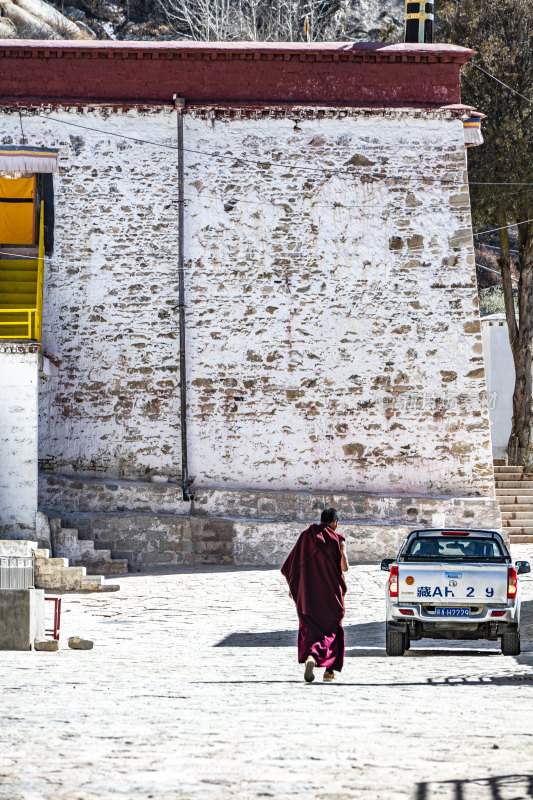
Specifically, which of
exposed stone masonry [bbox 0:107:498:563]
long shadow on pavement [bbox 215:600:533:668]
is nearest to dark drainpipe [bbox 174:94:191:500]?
exposed stone masonry [bbox 0:107:498:563]

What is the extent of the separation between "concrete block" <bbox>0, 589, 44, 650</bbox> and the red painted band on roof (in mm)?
11430

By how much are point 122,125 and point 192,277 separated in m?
2.81

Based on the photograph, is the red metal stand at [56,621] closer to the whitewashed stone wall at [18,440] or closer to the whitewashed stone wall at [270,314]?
the whitewashed stone wall at [18,440]

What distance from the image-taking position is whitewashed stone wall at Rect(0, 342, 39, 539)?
17172 mm

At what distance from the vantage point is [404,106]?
19875mm

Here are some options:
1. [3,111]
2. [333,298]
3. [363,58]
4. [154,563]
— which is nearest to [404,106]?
[363,58]

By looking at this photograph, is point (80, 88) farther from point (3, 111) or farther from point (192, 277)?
point (192, 277)

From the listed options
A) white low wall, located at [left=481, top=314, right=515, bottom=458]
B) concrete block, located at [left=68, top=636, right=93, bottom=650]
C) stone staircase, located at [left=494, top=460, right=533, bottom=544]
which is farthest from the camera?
white low wall, located at [left=481, top=314, right=515, bottom=458]

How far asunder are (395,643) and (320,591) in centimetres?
191

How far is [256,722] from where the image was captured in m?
6.11

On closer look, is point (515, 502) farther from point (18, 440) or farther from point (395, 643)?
point (395, 643)

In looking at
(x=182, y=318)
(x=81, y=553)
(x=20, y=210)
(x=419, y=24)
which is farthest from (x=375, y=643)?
(x=419, y=24)

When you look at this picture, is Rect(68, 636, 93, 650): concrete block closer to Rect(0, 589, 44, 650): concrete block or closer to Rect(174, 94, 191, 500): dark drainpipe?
Rect(0, 589, 44, 650): concrete block

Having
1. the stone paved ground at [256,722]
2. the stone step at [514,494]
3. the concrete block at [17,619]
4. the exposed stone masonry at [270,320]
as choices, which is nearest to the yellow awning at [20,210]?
the exposed stone masonry at [270,320]
